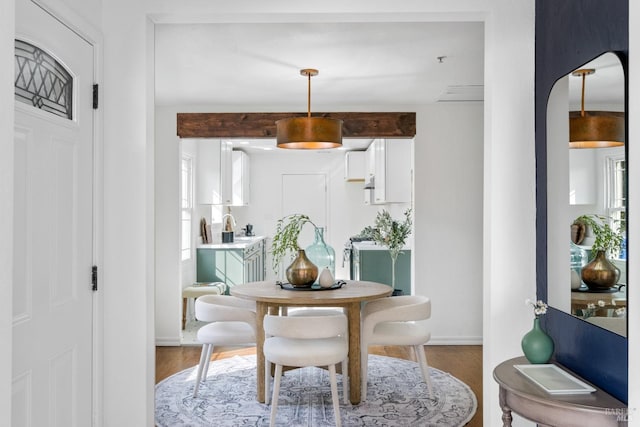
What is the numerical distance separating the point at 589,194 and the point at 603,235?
0.58ft

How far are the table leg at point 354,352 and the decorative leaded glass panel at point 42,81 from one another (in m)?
2.34

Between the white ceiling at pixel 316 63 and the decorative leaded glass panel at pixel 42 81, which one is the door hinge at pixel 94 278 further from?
the white ceiling at pixel 316 63

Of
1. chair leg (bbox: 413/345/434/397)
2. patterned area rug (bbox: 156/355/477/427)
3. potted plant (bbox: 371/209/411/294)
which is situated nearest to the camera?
patterned area rug (bbox: 156/355/477/427)

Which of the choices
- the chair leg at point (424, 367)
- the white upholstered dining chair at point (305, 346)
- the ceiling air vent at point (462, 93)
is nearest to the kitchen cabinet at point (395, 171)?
the ceiling air vent at point (462, 93)

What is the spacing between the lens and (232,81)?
4.65 metres

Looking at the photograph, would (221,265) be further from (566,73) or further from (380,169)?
(566,73)

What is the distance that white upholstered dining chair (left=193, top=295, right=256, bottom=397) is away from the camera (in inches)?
157

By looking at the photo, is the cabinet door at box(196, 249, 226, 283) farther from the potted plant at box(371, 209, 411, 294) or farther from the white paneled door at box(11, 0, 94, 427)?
the white paneled door at box(11, 0, 94, 427)

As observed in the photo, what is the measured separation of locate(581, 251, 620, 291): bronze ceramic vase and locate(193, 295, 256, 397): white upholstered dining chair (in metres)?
2.50

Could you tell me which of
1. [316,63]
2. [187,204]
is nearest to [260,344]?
[316,63]

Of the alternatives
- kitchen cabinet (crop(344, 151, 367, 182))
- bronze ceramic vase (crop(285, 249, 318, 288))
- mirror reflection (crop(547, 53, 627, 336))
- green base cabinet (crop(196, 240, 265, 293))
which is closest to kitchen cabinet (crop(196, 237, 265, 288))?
green base cabinet (crop(196, 240, 265, 293))

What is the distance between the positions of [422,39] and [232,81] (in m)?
1.73
